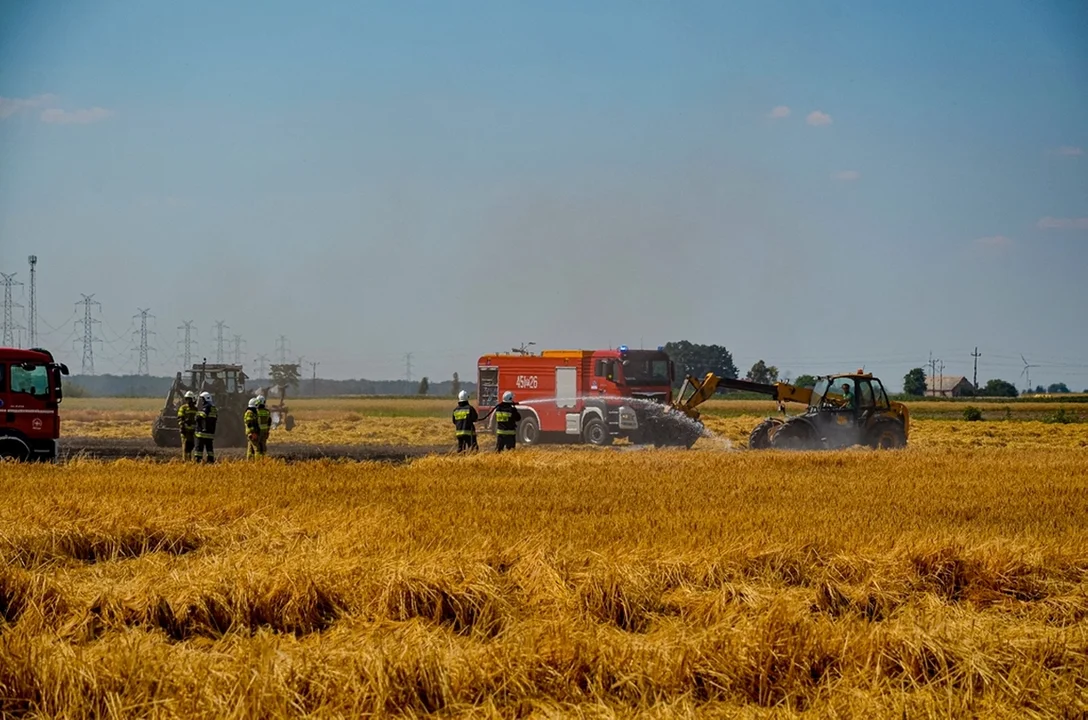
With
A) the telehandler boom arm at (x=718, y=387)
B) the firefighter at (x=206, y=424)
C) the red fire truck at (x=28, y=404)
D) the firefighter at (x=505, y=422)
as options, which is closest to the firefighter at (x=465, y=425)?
the firefighter at (x=505, y=422)

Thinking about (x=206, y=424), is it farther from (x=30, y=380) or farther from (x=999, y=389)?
(x=999, y=389)

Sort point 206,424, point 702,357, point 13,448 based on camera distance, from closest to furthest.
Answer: point 13,448 < point 206,424 < point 702,357

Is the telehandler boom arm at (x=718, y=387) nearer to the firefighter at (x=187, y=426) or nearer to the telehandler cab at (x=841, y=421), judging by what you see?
the telehandler cab at (x=841, y=421)

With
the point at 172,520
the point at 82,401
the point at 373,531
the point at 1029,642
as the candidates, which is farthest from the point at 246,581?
the point at 82,401

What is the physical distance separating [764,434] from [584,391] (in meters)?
6.87

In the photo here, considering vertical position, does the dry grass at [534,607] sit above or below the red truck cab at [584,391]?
below

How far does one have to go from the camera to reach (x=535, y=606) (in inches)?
361

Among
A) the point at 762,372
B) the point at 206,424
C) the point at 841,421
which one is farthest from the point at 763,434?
the point at 762,372

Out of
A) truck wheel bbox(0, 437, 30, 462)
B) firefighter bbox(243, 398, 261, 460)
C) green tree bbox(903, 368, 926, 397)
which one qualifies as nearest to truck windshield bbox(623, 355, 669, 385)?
firefighter bbox(243, 398, 261, 460)

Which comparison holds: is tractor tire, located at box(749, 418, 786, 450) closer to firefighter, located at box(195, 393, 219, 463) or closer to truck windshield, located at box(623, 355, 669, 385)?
truck windshield, located at box(623, 355, 669, 385)

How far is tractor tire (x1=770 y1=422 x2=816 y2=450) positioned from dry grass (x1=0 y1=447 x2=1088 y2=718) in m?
12.6

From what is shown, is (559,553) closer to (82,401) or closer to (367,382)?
(82,401)

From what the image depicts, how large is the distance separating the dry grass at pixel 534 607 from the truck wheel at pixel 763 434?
12.9 metres

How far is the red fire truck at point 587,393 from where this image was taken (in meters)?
32.0
